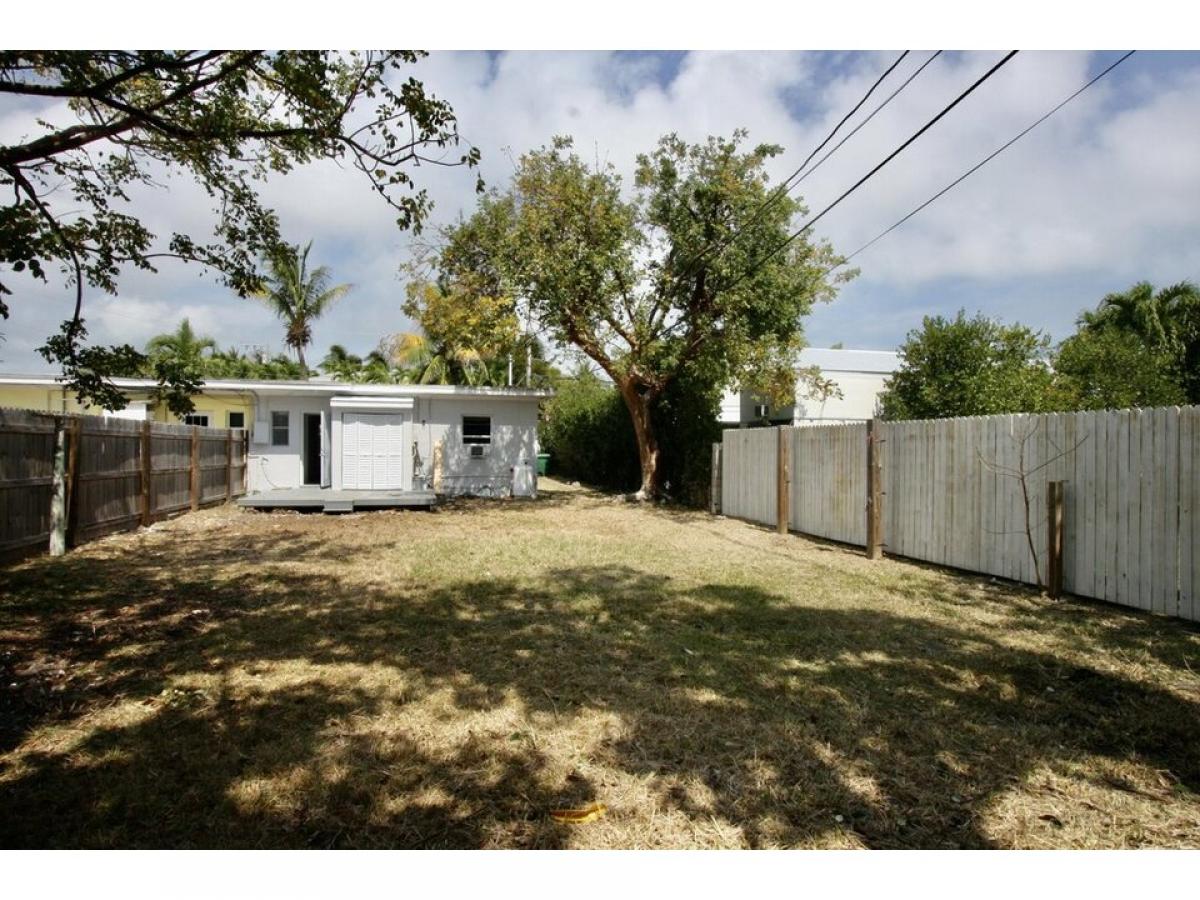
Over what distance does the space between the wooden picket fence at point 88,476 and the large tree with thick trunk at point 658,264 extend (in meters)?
7.11

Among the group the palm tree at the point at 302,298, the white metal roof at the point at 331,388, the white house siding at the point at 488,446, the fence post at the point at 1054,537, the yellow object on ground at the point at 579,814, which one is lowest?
the yellow object on ground at the point at 579,814

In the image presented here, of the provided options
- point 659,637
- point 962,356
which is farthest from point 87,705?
point 962,356

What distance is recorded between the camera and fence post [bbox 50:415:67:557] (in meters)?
8.73

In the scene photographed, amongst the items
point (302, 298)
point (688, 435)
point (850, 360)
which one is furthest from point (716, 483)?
point (302, 298)

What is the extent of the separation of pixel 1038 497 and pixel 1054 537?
512mm

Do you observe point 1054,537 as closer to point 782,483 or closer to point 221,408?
point 782,483

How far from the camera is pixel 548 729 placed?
146 inches

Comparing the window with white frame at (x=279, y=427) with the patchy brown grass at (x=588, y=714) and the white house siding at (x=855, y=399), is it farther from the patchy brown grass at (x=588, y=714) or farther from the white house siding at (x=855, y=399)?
the white house siding at (x=855, y=399)

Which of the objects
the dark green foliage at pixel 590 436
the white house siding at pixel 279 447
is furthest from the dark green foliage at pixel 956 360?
the white house siding at pixel 279 447

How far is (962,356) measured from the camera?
18156 millimetres

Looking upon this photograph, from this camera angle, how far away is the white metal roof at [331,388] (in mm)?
16969

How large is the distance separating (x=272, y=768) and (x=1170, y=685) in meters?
5.24

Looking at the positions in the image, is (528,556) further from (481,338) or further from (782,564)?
(481,338)

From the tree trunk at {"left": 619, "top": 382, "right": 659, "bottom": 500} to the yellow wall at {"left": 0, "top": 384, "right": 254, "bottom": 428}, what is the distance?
9957 millimetres
